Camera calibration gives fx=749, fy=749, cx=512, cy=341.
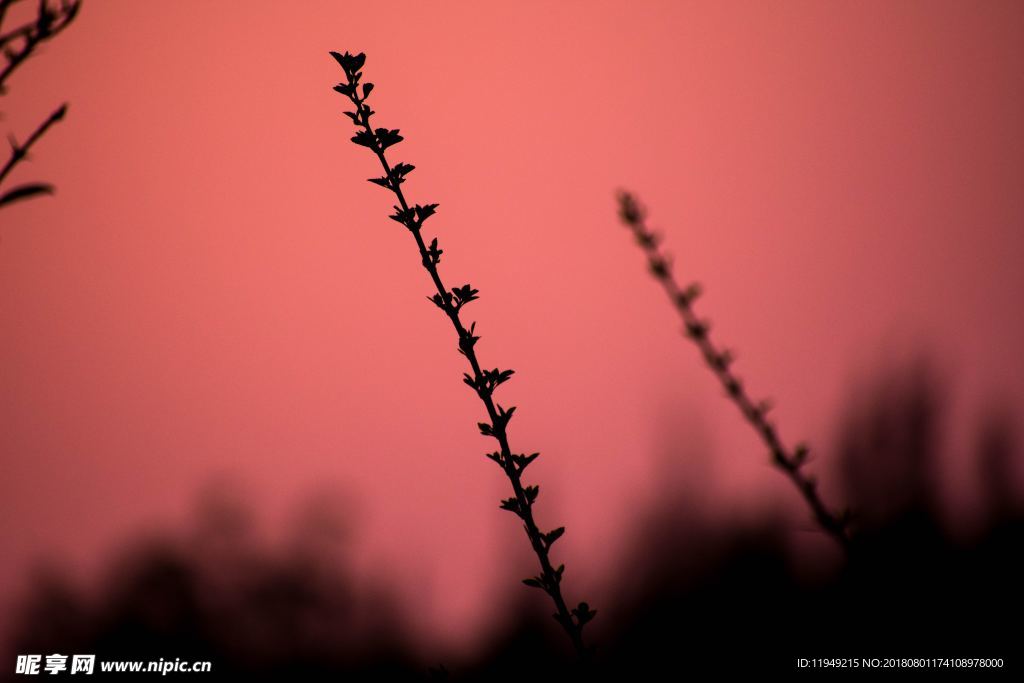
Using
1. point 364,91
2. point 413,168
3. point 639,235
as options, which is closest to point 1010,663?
point 639,235

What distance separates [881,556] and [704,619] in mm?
18433

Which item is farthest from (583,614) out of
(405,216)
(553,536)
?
(405,216)

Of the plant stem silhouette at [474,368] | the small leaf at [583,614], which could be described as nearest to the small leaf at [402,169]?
the plant stem silhouette at [474,368]

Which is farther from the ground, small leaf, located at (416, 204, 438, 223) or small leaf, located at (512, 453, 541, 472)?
small leaf, located at (416, 204, 438, 223)

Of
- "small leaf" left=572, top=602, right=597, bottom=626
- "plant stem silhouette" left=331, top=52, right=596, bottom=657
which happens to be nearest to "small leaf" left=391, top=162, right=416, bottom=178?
"plant stem silhouette" left=331, top=52, right=596, bottom=657

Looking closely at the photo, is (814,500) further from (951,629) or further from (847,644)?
(951,629)

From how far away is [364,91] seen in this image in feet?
11.3

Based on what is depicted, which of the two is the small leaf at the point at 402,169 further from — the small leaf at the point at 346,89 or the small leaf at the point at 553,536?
the small leaf at the point at 553,536

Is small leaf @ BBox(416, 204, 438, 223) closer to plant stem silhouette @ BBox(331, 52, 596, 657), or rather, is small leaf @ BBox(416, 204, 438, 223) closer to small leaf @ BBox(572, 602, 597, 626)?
plant stem silhouette @ BBox(331, 52, 596, 657)

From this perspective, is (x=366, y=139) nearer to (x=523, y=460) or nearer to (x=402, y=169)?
(x=402, y=169)

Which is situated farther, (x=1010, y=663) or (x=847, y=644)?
(x=1010, y=663)

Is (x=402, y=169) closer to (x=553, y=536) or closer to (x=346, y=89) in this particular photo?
(x=346, y=89)

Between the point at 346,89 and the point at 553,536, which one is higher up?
the point at 346,89

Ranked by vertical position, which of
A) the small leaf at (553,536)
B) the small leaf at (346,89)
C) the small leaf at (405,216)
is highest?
the small leaf at (346,89)
